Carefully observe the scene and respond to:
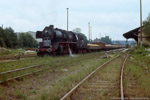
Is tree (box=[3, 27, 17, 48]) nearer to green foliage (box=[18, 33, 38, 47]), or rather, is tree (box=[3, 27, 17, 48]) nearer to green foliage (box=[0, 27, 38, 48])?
green foliage (box=[0, 27, 38, 48])

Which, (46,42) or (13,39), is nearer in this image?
(46,42)

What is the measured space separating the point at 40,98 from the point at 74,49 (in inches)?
865

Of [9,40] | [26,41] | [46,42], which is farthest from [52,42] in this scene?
[26,41]

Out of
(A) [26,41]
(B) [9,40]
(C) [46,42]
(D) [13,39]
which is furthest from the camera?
(A) [26,41]

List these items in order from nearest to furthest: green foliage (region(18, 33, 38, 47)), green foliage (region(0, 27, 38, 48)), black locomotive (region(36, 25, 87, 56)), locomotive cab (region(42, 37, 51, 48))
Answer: black locomotive (region(36, 25, 87, 56)) → locomotive cab (region(42, 37, 51, 48)) → green foliage (region(0, 27, 38, 48)) → green foliage (region(18, 33, 38, 47))

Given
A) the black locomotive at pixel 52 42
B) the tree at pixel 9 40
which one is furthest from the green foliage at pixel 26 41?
the black locomotive at pixel 52 42

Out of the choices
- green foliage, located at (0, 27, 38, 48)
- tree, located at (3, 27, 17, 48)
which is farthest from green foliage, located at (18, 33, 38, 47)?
tree, located at (3, 27, 17, 48)

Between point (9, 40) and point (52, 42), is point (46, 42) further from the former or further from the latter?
point (9, 40)

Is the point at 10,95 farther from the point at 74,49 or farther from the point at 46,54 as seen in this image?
the point at 74,49

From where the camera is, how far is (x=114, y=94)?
6422mm

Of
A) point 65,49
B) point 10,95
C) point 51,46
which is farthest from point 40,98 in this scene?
point 65,49

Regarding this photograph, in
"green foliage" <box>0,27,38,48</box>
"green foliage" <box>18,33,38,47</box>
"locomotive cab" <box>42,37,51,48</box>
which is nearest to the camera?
"locomotive cab" <box>42,37,51,48</box>

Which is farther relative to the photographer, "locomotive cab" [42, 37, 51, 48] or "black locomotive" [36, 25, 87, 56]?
"locomotive cab" [42, 37, 51, 48]

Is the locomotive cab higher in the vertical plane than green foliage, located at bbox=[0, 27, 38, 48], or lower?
lower
